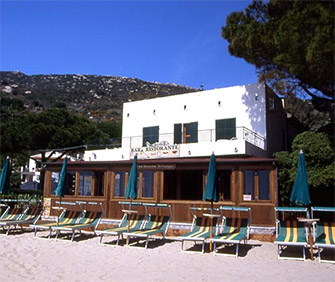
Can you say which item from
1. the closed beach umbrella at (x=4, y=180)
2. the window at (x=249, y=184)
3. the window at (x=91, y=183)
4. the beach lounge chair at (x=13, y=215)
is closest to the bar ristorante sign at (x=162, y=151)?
the window at (x=91, y=183)

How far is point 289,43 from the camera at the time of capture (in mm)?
14492

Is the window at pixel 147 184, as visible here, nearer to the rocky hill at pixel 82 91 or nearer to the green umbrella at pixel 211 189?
the green umbrella at pixel 211 189

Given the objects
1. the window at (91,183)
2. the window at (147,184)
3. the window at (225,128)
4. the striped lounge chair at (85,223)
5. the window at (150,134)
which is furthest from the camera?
the window at (150,134)

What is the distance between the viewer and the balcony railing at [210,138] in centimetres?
1853

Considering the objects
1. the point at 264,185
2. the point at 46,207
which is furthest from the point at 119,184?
the point at 264,185

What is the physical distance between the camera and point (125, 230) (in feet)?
36.8

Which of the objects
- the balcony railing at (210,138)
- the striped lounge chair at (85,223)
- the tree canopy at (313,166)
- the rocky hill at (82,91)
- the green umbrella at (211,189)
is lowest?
the striped lounge chair at (85,223)

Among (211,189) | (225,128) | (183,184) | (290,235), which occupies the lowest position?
(290,235)

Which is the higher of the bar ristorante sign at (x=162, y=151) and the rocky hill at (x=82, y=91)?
the rocky hill at (x=82, y=91)

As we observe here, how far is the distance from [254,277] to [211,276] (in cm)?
86

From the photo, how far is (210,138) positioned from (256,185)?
679 cm

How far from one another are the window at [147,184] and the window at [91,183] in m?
2.22

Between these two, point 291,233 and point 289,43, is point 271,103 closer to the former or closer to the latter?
point 289,43

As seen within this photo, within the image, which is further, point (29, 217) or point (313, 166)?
point (313, 166)
